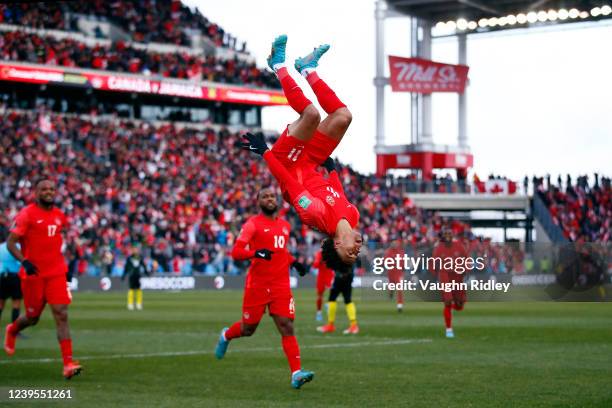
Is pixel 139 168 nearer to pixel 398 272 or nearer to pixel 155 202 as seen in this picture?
pixel 155 202

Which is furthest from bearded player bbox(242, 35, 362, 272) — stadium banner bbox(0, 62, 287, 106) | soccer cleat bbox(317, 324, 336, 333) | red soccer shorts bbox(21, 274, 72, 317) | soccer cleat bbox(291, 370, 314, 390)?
stadium banner bbox(0, 62, 287, 106)

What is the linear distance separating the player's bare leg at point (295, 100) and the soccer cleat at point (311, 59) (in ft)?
0.72

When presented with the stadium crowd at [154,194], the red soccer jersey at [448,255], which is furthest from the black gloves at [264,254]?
the stadium crowd at [154,194]

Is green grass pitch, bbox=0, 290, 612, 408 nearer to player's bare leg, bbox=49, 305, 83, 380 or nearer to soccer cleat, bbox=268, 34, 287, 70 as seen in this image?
player's bare leg, bbox=49, 305, 83, 380

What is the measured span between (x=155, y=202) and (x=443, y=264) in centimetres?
3069

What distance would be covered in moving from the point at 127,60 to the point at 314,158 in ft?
175

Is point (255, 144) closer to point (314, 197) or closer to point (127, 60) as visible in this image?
point (314, 197)

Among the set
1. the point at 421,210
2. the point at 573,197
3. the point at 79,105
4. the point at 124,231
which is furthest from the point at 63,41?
the point at 573,197

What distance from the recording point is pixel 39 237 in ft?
51.8

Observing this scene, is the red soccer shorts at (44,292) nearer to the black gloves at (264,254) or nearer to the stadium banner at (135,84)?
the black gloves at (264,254)

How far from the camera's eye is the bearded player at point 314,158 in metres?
12.2

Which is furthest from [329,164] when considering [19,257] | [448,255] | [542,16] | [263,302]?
[542,16]

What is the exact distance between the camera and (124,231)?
49750 mm

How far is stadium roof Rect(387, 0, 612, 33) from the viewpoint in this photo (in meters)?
67.0
